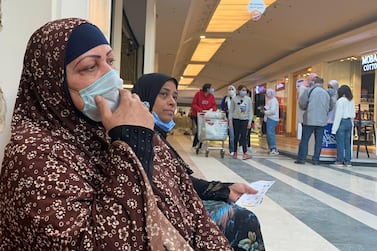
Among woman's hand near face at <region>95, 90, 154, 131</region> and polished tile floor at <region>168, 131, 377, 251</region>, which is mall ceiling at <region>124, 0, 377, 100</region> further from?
woman's hand near face at <region>95, 90, 154, 131</region>

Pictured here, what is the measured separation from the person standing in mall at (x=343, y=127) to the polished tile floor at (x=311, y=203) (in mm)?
267

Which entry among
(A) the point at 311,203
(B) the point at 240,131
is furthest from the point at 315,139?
(A) the point at 311,203

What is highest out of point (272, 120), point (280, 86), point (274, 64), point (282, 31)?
point (282, 31)

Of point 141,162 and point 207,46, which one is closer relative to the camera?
point 141,162

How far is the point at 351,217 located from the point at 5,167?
3385mm

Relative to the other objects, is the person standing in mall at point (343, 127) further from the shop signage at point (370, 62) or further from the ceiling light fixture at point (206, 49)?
the ceiling light fixture at point (206, 49)

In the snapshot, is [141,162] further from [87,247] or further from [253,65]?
[253,65]

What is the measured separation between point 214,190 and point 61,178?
0.99 metres

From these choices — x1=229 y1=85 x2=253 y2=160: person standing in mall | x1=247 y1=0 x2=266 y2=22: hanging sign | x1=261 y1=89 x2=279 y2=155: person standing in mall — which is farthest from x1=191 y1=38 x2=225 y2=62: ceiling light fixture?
x1=229 y1=85 x2=253 y2=160: person standing in mall

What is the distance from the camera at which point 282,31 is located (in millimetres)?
13992

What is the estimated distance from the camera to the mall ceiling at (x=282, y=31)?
10234mm

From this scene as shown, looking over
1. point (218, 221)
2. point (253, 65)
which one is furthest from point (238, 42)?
point (218, 221)

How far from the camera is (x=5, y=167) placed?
3.05 feet

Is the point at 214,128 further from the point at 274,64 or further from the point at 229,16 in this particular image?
the point at 274,64
